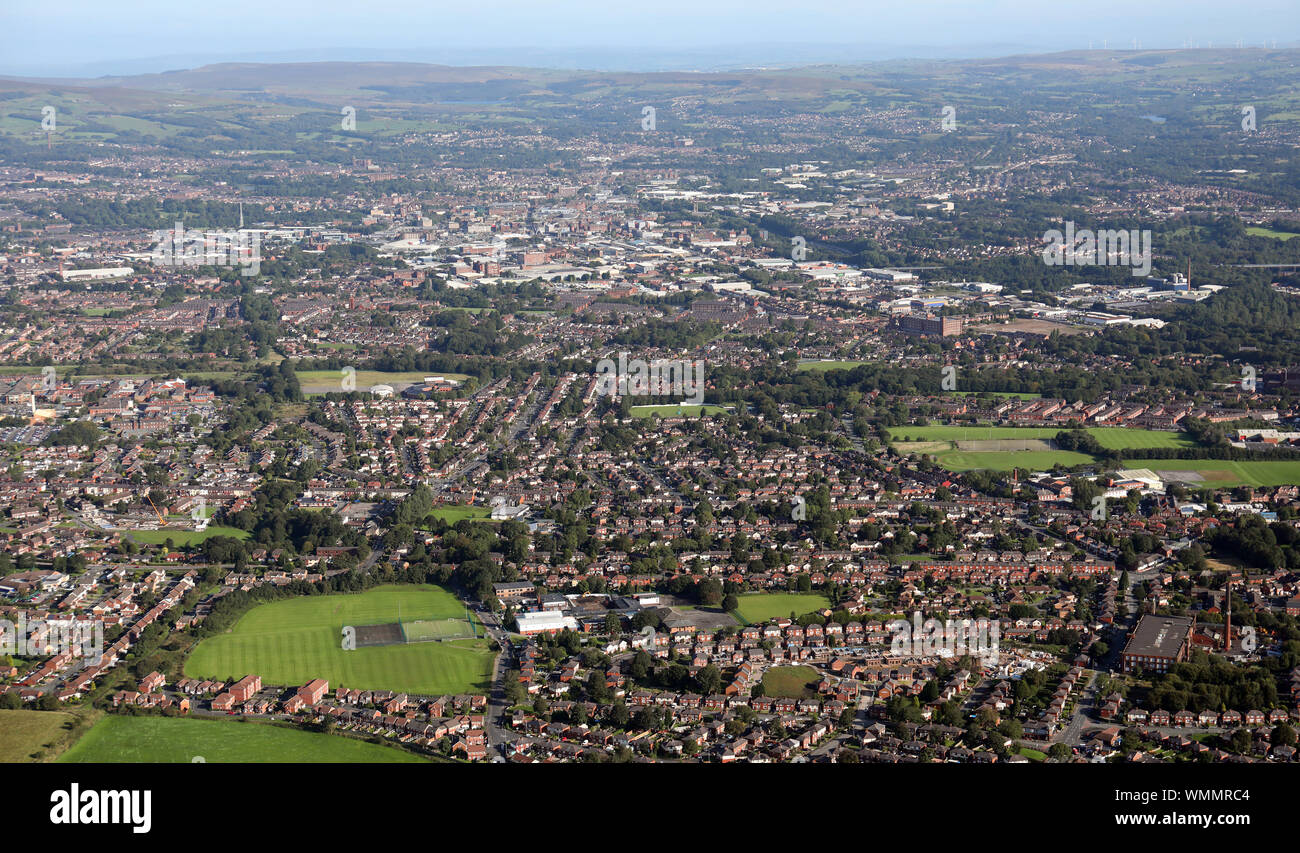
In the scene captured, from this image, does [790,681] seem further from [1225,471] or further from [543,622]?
[1225,471]

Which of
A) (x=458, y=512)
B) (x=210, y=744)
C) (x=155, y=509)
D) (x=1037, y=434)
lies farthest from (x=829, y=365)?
(x=210, y=744)

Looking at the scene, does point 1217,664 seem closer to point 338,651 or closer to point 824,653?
point 824,653

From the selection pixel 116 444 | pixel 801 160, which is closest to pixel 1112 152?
pixel 801 160

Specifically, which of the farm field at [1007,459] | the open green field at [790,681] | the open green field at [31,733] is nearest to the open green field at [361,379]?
the farm field at [1007,459]

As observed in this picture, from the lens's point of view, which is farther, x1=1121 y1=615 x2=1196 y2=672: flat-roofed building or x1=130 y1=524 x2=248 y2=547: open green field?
x1=130 y1=524 x2=248 y2=547: open green field

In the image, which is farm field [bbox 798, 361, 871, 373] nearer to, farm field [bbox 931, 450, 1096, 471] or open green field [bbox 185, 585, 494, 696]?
farm field [bbox 931, 450, 1096, 471]

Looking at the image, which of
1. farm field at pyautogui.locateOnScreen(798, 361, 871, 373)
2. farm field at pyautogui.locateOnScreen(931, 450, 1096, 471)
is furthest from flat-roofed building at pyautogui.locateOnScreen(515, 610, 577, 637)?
farm field at pyautogui.locateOnScreen(798, 361, 871, 373)
